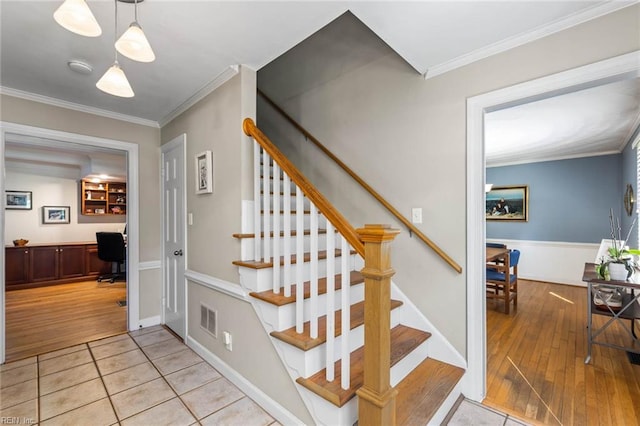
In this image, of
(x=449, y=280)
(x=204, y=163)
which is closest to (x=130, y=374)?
(x=204, y=163)

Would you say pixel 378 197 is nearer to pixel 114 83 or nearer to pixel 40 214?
pixel 114 83

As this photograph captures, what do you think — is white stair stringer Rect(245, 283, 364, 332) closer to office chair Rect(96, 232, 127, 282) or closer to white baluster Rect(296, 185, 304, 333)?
white baluster Rect(296, 185, 304, 333)

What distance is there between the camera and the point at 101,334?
9.87 feet

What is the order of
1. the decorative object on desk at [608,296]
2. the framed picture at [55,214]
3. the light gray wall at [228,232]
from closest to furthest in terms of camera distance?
the light gray wall at [228,232], the decorative object on desk at [608,296], the framed picture at [55,214]

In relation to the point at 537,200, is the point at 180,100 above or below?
above

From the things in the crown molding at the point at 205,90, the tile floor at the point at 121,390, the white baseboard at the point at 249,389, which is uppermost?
the crown molding at the point at 205,90

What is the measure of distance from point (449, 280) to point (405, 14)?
5.49 feet

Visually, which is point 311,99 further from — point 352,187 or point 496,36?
point 496,36

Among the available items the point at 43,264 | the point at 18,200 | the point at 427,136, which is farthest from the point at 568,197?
the point at 18,200

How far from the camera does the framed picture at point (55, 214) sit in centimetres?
559

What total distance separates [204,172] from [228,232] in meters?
0.63

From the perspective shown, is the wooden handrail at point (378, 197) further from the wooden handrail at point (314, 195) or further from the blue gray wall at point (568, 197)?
the blue gray wall at point (568, 197)

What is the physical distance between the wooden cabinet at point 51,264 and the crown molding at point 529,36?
6721mm

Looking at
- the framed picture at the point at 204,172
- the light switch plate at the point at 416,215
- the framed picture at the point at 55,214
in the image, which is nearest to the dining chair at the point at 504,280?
the light switch plate at the point at 416,215
